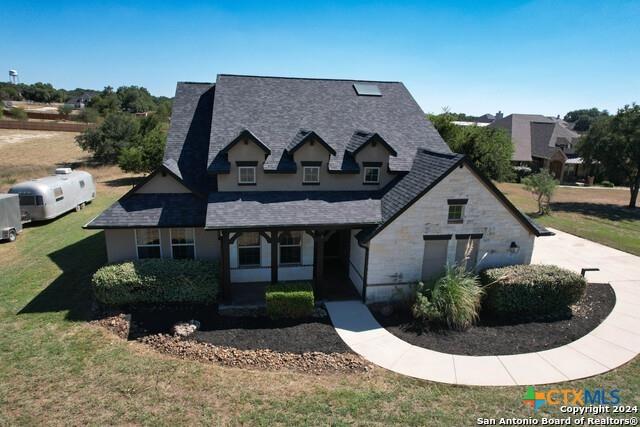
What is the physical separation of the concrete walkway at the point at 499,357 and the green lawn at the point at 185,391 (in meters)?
0.43

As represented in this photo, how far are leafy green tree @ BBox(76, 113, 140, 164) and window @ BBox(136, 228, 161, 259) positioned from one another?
120ft

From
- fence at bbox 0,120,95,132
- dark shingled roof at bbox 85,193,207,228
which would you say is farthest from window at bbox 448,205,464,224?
fence at bbox 0,120,95,132

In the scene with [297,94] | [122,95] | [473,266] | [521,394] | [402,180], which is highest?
[122,95]

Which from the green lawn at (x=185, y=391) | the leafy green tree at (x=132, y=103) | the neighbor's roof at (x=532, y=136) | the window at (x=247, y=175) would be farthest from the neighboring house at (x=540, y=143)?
the leafy green tree at (x=132, y=103)

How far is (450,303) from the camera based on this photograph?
530 inches

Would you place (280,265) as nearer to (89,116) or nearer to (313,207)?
(313,207)

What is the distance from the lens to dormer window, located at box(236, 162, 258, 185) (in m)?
16.0

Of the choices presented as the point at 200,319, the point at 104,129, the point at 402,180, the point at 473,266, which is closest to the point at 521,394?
the point at 473,266

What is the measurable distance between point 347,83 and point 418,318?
48.0 ft

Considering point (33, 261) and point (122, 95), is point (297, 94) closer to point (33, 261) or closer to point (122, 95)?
point (33, 261)

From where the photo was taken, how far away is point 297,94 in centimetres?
2038

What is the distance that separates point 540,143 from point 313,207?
189 ft

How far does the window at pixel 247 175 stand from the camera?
16141 millimetres

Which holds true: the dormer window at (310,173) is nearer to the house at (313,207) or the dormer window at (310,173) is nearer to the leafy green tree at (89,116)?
the house at (313,207)
